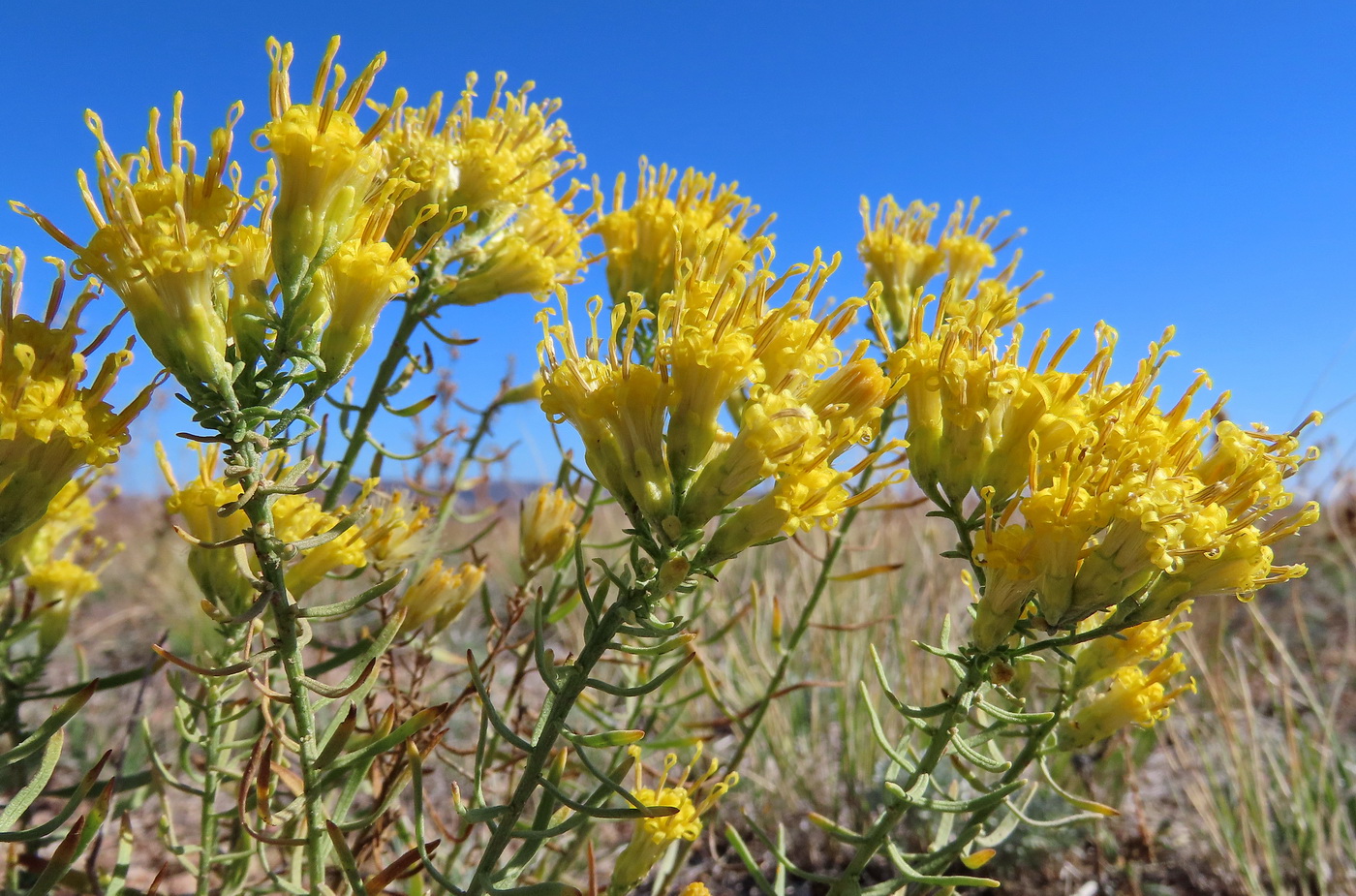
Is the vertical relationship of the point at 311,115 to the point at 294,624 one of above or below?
above

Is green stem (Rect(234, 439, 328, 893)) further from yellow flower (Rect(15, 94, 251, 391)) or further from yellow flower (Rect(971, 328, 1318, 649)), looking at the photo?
yellow flower (Rect(971, 328, 1318, 649))

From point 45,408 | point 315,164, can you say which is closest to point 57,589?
point 45,408

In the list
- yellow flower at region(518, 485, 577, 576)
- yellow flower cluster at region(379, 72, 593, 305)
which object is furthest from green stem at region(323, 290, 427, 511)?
yellow flower at region(518, 485, 577, 576)

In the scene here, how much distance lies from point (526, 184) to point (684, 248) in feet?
1.39

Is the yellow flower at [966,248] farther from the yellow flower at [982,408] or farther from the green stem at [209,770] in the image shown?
the green stem at [209,770]

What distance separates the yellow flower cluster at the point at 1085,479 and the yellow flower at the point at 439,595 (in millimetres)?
1118

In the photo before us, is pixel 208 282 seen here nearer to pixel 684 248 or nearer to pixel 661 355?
pixel 661 355

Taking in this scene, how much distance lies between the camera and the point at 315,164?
1267 mm

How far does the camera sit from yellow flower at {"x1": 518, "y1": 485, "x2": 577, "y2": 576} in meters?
2.24

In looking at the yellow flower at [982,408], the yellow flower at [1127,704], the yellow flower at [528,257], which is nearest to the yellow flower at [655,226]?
the yellow flower at [528,257]

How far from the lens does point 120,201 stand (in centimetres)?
123

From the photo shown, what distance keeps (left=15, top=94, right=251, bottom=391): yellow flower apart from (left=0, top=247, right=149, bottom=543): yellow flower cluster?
0.09 meters

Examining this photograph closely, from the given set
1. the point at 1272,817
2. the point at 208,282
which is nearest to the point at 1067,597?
the point at 208,282

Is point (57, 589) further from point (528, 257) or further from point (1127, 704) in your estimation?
point (1127, 704)
